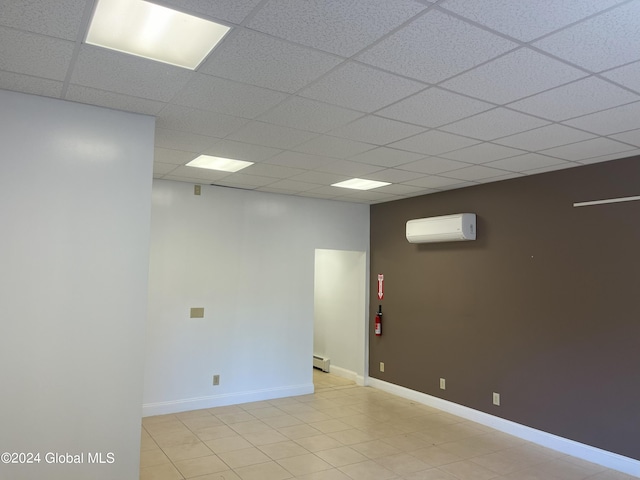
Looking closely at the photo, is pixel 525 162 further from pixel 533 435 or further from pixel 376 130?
pixel 533 435

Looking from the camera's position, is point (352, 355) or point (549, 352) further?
point (352, 355)

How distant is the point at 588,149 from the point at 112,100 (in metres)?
3.59

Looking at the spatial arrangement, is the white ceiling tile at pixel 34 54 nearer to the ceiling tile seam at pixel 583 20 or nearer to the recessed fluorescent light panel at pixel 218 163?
the recessed fluorescent light panel at pixel 218 163

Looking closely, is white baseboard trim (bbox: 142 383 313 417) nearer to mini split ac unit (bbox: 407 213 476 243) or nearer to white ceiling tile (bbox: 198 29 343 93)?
mini split ac unit (bbox: 407 213 476 243)

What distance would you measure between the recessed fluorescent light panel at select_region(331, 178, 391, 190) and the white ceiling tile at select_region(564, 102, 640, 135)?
2351 millimetres

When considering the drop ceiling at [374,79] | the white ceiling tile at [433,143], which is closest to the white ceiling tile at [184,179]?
the drop ceiling at [374,79]

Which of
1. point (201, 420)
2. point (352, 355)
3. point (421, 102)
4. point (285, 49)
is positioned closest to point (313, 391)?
point (352, 355)

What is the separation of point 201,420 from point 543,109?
4417mm

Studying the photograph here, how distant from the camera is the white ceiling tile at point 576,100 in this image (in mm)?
2441

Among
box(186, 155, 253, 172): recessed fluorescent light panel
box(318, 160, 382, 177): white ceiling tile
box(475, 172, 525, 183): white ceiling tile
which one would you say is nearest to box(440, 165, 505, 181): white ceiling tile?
box(475, 172, 525, 183): white ceiling tile

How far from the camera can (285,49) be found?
6.95 feet

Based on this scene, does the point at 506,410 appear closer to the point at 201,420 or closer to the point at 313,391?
the point at 313,391

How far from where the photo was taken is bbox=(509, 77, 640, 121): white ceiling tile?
2441 millimetres

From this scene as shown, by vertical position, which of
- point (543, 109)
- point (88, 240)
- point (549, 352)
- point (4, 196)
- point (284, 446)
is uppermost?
point (543, 109)
